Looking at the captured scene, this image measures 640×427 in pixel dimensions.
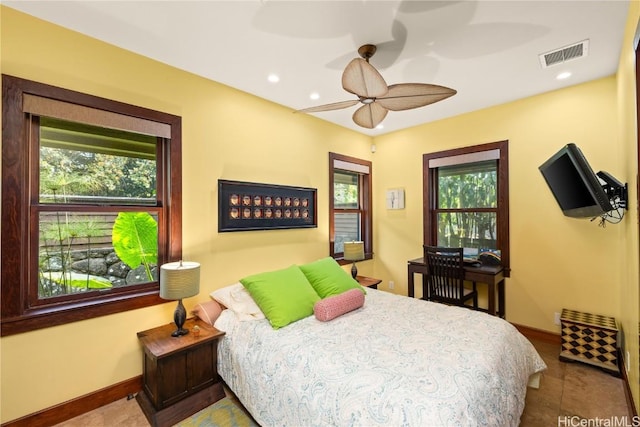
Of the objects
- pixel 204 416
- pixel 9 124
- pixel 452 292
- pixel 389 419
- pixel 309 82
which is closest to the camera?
pixel 389 419

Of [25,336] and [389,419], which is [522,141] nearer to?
[389,419]

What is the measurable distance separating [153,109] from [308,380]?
239 cm

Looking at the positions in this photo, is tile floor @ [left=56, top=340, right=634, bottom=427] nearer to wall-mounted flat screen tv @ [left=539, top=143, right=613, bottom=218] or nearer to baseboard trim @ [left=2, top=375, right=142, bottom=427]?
baseboard trim @ [left=2, top=375, right=142, bottom=427]

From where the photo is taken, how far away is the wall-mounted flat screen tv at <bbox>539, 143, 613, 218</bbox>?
1.96 meters

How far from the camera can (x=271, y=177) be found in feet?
10.8

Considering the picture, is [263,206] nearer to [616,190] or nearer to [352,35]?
[352,35]

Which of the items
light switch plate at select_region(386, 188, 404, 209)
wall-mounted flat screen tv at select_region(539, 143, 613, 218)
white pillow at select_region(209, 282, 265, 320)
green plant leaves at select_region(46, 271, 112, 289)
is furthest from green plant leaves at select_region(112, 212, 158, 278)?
wall-mounted flat screen tv at select_region(539, 143, 613, 218)

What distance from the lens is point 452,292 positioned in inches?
126

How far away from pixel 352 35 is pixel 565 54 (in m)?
1.82

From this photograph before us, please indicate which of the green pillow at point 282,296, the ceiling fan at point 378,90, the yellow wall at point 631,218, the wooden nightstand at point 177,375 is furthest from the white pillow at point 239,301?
the yellow wall at point 631,218

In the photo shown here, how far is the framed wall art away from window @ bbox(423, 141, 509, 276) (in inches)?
67.3

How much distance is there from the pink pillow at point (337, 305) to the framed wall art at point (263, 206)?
47.1 inches

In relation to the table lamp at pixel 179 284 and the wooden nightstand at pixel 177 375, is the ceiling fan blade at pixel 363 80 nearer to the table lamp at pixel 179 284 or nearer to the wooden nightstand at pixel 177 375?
the table lamp at pixel 179 284

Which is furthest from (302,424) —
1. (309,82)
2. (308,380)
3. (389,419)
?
(309,82)
